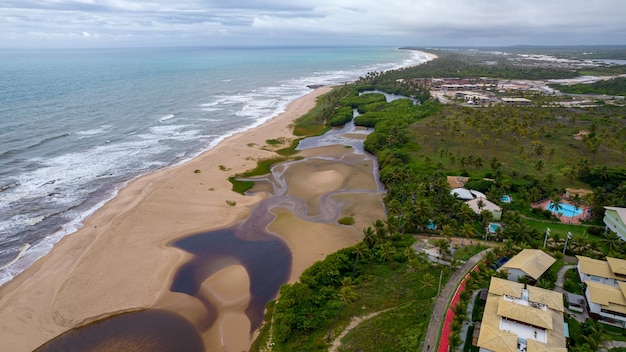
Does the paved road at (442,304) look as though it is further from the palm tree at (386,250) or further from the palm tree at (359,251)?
the palm tree at (359,251)

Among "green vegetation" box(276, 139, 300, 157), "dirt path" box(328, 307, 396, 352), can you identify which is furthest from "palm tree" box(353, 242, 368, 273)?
"green vegetation" box(276, 139, 300, 157)

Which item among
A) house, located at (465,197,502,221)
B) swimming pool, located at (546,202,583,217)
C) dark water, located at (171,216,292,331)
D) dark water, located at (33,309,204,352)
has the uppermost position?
house, located at (465,197,502,221)

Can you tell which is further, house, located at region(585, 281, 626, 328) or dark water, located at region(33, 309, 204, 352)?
house, located at region(585, 281, 626, 328)

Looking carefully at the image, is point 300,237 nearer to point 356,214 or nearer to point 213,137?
point 356,214

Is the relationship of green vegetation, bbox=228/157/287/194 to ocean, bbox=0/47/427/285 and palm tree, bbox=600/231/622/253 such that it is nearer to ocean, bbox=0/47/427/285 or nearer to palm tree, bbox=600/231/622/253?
ocean, bbox=0/47/427/285

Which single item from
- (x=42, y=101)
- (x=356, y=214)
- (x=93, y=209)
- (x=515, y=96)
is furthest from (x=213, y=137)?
(x=515, y=96)

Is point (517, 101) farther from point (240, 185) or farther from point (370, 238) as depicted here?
point (370, 238)

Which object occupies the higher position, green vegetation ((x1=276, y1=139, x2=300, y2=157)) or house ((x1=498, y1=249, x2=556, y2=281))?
green vegetation ((x1=276, y1=139, x2=300, y2=157))

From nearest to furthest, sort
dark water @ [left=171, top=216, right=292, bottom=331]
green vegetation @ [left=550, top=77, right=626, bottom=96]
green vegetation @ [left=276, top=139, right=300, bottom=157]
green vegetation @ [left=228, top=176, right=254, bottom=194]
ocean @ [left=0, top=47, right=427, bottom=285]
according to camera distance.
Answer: dark water @ [left=171, top=216, right=292, bottom=331] → ocean @ [left=0, top=47, right=427, bottom=285] → green vegetation @ [left=228, top=176, right=254, bottom=194] → green vegetation @ [left=276, top=139, right=300, bottom=157] → green vegetation @ [left=550, top=77, right=626, bottom=96]
